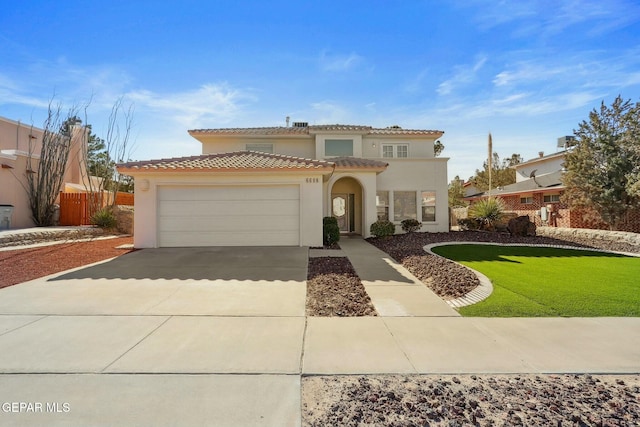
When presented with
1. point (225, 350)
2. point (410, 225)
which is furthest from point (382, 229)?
point (225, 350)

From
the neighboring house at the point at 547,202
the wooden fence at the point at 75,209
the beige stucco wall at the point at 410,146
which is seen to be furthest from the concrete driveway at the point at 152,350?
the neighboring house at the point at 547,202

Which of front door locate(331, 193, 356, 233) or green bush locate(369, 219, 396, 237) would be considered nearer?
green bush locate(369, 219, 396, 237)

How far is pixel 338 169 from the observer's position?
16062mm

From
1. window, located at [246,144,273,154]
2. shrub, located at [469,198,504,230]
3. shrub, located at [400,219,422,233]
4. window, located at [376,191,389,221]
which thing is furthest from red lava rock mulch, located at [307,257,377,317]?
shrub, located at [469,198,504,230]

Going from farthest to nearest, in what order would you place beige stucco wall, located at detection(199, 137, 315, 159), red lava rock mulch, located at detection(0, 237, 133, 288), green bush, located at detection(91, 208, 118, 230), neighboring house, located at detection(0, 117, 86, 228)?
beige stucco wall, located at detection(199, 137, 315, 159) → green bush, located at detection(91, 208, 118, 230) → neighboring house, located at detection(0, 117, 86, 228) → red lava rock mulch, located at detection(0, 237, 133, 288)

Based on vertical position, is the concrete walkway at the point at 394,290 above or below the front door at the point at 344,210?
below

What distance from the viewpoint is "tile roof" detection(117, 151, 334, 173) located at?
12430mm

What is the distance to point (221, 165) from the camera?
12.8 metres

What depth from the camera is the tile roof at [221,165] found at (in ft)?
40.8

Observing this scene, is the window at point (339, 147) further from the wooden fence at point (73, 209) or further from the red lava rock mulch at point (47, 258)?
the wooden fence at point (73, 209)

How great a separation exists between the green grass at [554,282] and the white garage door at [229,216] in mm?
6419

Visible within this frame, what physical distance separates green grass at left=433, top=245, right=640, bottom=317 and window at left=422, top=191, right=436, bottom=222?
5655 mm

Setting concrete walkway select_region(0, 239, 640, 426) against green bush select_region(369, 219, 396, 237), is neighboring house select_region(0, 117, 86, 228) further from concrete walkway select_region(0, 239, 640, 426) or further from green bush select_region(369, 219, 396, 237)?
green bush select_region(369, 219, 396, 237)

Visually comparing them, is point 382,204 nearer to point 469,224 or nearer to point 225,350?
point 469,224
